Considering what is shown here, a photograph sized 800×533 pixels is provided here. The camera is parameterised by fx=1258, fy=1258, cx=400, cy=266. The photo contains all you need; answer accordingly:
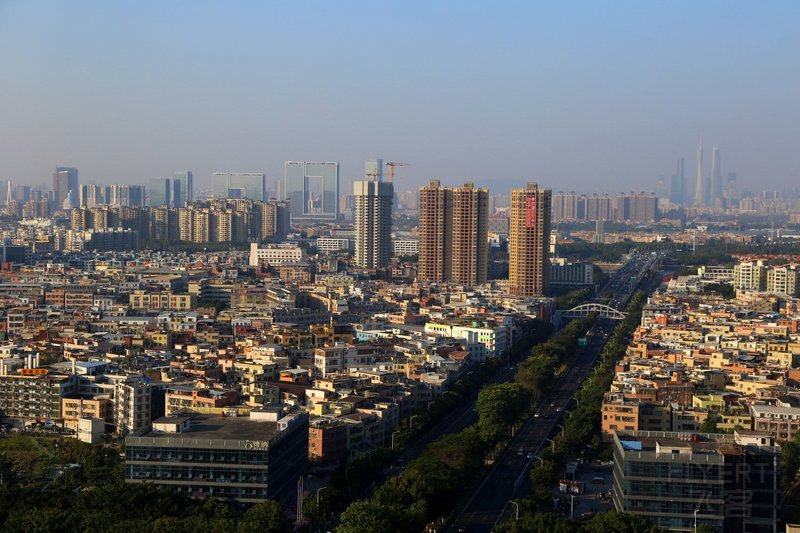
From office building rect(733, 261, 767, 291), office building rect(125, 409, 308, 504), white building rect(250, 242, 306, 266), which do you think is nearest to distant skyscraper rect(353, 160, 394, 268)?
white building rect(250, 242, 306, 266)

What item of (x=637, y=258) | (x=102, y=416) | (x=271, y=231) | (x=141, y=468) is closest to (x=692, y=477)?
(x=141, y=468)

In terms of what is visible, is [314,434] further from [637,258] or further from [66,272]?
[637,258]

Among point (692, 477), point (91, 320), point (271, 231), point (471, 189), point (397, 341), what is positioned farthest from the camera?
point (271, 231)

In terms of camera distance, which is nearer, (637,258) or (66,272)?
(66,272)

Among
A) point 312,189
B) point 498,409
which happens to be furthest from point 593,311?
point 312,189

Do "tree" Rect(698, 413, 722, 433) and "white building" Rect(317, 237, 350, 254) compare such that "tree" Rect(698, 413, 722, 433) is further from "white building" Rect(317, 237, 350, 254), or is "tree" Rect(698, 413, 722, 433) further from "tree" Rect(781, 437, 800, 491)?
"white building" Rect(317, 237, 350, 254)

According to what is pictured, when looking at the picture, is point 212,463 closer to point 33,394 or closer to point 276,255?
point 33,394
